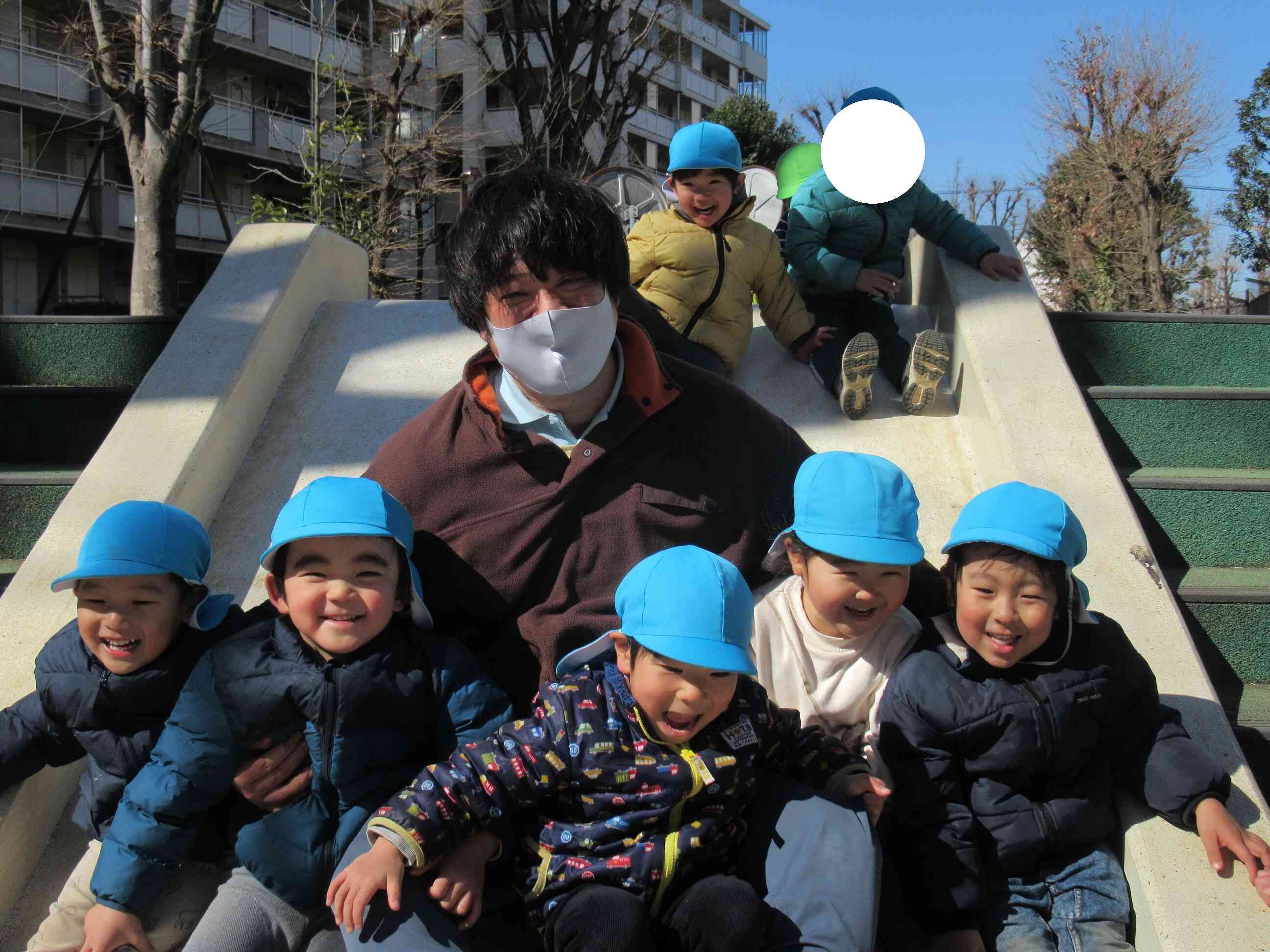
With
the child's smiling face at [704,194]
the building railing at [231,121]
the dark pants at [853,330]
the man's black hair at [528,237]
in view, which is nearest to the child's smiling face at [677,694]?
the man's black hair at [528,237]

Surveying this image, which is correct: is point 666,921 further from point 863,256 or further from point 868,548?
point 863,256

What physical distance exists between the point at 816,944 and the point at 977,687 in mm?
655

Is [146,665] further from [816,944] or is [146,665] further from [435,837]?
[816,944]

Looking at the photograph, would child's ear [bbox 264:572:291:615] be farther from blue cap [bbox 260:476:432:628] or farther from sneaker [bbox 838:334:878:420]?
sneaker [bbox 838:334:878:420]

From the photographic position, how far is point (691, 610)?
184 cm

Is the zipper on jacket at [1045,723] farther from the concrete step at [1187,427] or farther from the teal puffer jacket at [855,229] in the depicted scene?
the teal puffer jacket at [855,229]

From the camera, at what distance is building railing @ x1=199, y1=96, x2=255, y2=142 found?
2384cm

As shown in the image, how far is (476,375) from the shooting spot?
8.20 feet

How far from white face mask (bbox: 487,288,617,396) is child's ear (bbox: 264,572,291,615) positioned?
713 millimetres

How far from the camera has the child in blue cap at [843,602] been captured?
2.14 metres

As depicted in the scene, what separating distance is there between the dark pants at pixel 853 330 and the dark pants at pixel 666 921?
244 centimetres

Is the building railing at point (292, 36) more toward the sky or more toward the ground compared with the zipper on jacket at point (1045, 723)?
more toward the sky

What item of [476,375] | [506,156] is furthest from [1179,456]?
[506,156]

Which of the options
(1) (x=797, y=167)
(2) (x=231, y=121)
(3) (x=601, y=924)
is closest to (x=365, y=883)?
(3) (x=601, y=924)
